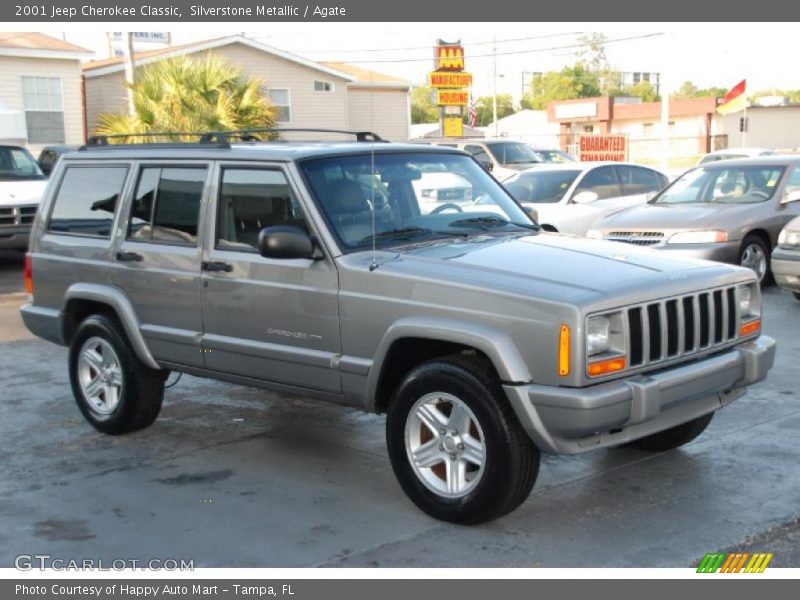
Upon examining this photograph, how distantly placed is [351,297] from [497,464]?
1.22 metres

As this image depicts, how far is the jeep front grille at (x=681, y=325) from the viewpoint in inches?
187

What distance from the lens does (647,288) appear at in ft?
15.9

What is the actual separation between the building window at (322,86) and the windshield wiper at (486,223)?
3107 cm

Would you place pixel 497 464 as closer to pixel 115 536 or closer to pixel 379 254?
pixel 379 254

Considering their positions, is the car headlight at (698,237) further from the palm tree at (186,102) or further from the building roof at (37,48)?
the building roof at (37,48)

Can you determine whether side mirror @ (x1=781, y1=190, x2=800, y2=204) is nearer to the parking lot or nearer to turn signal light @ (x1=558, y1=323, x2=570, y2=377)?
the parking lot

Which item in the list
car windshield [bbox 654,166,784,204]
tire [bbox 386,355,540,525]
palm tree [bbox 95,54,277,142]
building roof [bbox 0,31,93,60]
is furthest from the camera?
building roof [bbox 0,31,93,60]

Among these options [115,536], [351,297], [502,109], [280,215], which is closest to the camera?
[115,536]

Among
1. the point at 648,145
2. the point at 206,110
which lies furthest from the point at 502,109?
the point at 206,110

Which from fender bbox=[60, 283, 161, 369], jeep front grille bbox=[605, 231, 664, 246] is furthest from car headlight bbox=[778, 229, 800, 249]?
fender bbox=[60, 283, 161, 369]

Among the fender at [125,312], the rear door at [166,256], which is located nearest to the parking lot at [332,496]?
the fender at [125,312]

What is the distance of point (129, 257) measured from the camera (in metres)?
6.54

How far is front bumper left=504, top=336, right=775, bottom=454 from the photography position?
14.7ft

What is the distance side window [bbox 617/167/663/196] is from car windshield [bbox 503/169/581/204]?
88 cm
